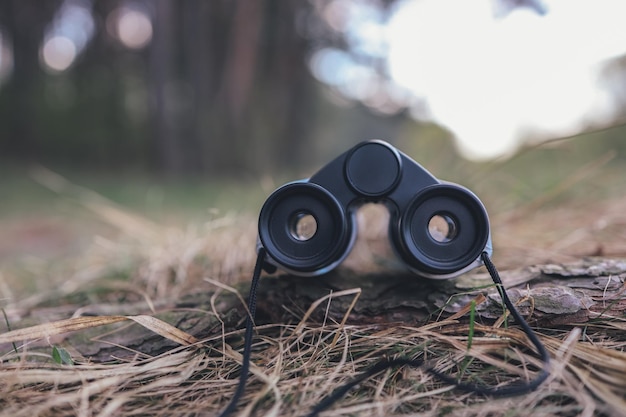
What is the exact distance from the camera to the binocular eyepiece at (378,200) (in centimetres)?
87

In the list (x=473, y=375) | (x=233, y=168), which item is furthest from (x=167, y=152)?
(x=473, y=375)

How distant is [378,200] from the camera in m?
0.94

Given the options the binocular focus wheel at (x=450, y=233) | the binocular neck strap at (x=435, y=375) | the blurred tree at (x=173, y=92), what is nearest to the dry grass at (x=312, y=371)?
the binocular neck strap at (x=435, y=375)

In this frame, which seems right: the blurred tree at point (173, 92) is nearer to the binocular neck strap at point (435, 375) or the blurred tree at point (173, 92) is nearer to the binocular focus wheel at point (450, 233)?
the binocular focus wheel at point (450, 233)

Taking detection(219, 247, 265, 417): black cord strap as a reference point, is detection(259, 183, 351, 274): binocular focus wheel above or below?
above

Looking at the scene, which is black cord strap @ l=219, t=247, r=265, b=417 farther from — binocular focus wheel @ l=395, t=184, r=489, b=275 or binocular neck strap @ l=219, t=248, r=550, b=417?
binocular focus wheel @ l=395, t=184, r=489, b=275

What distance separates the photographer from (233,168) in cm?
887

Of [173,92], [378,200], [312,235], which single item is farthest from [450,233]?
[173,92]

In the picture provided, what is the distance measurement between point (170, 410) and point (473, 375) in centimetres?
52

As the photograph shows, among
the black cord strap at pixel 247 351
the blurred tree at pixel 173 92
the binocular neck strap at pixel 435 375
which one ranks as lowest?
the binocular neck strap at pixel 435 375

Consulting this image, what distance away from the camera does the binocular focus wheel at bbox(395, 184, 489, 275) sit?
86 centimetres

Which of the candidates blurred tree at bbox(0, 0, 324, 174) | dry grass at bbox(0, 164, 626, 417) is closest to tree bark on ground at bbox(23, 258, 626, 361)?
dry grass at bbox(0, 164, 626, 417)

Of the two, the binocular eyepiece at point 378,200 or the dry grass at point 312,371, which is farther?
the binocular eyepiece at point 378,200

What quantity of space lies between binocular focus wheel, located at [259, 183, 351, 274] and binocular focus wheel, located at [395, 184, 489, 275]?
132mm
